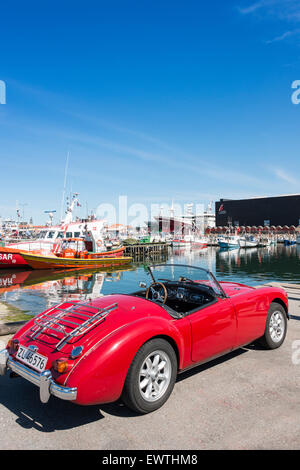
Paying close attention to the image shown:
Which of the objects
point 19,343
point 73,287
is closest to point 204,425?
point 19,343

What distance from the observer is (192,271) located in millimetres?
4887

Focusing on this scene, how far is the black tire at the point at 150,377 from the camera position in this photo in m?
3.14

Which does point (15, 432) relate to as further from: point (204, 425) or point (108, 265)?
point (108, 265)

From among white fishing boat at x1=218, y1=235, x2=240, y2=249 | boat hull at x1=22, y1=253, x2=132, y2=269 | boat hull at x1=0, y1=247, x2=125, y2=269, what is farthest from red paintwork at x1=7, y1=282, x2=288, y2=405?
white fishing boat at x1=218, y1=235, x2=240, y2=249

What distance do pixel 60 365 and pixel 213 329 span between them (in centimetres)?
197

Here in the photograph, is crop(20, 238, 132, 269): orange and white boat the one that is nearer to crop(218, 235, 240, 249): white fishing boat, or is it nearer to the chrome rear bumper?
the chrome rear bumper

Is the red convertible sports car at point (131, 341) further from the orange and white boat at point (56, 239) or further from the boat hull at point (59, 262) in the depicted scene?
the orange and white boat at point (56, 239)

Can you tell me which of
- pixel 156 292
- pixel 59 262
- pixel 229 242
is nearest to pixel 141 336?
pixel 156 292

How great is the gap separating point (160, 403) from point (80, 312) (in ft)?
4.35

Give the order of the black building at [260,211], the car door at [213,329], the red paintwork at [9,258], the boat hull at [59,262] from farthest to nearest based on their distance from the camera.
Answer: the black building at [260,211] < the boat hull at [59,262] < the red paintwork at [9,258] < the car door at [213,329]

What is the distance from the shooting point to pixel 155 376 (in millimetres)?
3385

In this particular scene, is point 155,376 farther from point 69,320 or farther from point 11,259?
point 11,259

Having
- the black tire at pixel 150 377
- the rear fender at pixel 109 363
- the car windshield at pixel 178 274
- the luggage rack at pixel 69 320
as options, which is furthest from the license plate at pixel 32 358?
the car windshield at pixel 178 274

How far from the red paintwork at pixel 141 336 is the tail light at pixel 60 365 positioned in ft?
0.14
